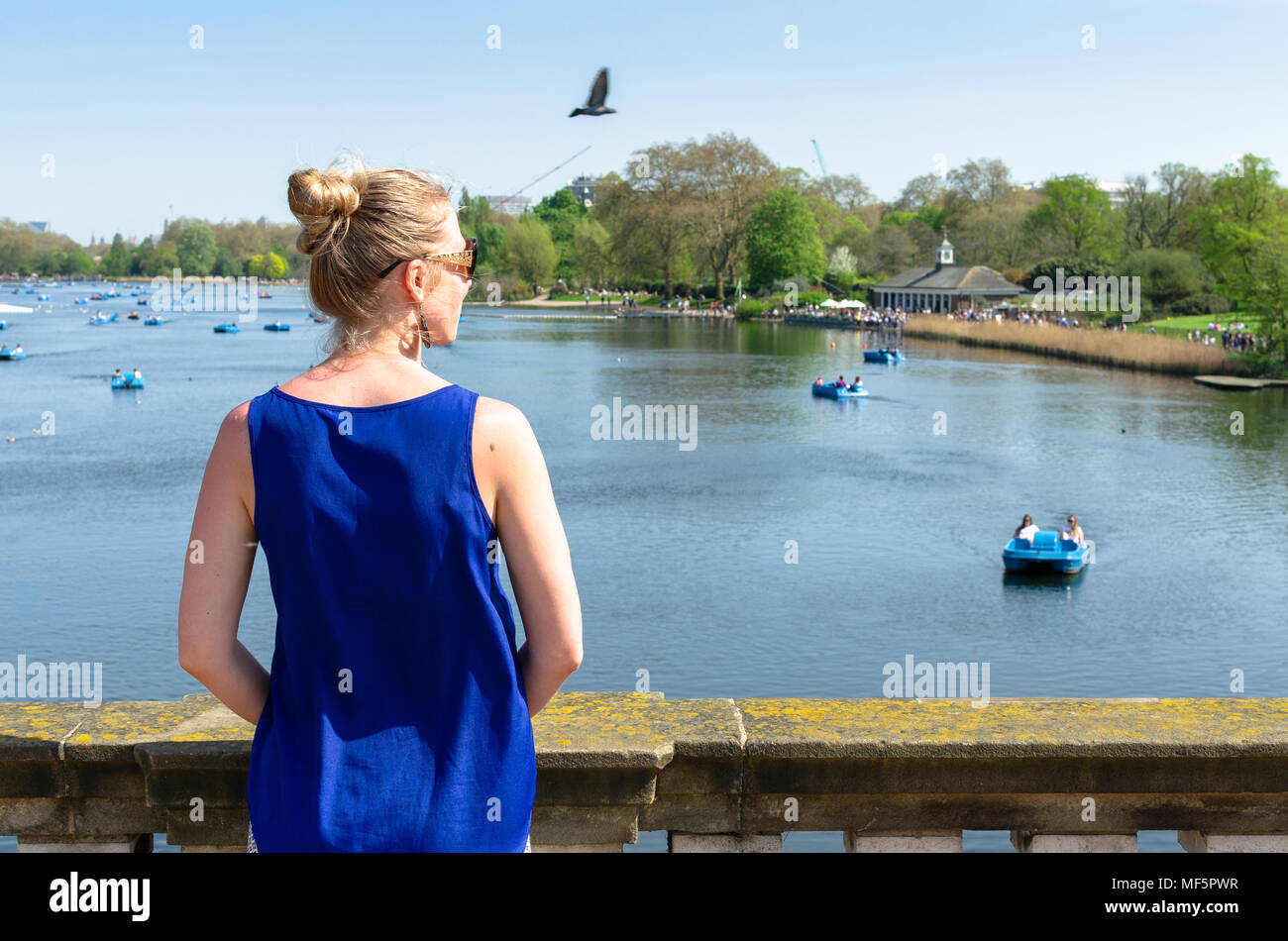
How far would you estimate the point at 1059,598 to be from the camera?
26.1 meters

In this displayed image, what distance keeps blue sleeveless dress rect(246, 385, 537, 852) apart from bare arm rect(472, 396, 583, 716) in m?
0.03

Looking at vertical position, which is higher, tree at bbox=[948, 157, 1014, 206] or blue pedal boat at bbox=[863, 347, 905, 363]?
tree at bbox=[948, 157, 1014, 206]

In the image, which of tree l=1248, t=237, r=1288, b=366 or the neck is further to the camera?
tree l=1248, t=237, r=1288, b=366

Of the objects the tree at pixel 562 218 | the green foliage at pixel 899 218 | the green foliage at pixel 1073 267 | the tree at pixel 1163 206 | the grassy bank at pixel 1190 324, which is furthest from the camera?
the tree at pixel 562 218

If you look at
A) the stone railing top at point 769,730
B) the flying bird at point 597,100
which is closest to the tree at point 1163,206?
the flying bird at point 597,100

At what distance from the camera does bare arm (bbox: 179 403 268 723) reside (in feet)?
→ 6.77

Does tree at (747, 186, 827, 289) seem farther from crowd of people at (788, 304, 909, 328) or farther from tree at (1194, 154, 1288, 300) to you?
tree at (1194, 154, 1288, 300)

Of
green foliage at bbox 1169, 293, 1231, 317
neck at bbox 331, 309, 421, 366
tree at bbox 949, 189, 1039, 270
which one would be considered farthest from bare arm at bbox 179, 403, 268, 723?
tree at bbox 949, 189, 1039, 270

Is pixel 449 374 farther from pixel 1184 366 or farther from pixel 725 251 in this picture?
pixel 725 251

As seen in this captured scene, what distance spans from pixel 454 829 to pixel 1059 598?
2561 centimetres

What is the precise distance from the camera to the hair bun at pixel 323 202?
6.95 ft

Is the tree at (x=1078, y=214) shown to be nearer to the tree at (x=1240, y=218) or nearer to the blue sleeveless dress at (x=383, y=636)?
the tree at (x=1240, y=218)

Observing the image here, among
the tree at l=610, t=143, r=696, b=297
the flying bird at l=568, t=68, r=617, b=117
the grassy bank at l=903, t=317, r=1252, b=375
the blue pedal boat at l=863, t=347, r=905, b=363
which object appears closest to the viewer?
the flying bird at l=568, t=68, r=617, b=117

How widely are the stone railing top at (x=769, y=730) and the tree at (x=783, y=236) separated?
117m
